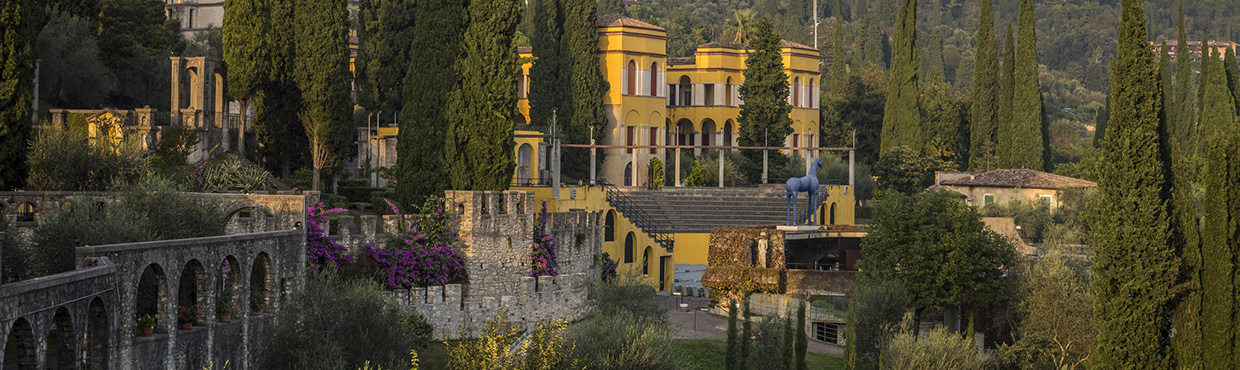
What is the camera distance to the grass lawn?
119 ft

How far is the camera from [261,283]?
1174 inches

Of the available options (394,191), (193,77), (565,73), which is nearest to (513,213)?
(394,191)

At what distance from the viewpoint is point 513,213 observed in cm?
3838

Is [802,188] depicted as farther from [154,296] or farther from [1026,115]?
[154,296]

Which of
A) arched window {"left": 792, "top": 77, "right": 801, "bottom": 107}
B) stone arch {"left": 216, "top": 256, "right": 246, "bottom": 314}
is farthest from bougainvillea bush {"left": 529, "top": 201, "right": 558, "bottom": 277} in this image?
arched window {"left": 792, "top": 77, "right": 801, "bottom": 107}

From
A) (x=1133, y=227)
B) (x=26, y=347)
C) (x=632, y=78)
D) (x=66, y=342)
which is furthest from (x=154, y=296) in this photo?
(x=632, y=78)

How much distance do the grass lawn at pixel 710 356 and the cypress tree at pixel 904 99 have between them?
40900 millimetres

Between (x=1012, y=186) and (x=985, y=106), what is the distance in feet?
39.3

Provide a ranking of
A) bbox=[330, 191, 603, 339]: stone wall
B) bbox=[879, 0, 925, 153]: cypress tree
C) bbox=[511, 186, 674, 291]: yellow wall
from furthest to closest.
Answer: bbox=[879, 0, 925, 153]: cypress tree → bbox=[511, 186, 674, 291]: yellow wall → bbox=[330, 191, 603, 339]: stone wall

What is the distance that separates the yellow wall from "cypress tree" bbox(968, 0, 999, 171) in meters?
27.7

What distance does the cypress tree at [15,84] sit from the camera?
1165 inches

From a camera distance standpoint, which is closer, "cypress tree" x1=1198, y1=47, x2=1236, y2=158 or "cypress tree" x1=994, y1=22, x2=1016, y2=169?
"cypress tree" x1=1198, y1=47, x2=1236, y2=158

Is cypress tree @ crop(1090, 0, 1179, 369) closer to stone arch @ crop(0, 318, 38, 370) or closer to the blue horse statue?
the blue horse statue

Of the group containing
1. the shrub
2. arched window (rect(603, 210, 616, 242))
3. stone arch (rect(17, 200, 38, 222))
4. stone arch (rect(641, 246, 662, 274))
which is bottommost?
stone arch (rect(641, 246, 662, 274))
